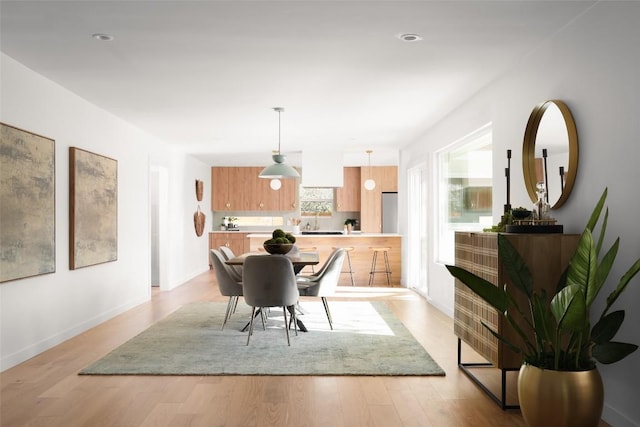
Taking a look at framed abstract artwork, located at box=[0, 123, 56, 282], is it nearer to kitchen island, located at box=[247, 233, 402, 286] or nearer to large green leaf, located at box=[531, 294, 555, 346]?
large green leaf, located at box=[531, 294, 555, 346]

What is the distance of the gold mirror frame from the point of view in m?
3.51

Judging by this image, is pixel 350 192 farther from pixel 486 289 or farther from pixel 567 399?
pixel 567 399

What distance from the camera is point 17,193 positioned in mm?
4340

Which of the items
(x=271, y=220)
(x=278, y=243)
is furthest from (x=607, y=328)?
(x=271, y=220)

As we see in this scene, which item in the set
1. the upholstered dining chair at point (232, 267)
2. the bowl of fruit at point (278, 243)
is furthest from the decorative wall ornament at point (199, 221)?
the bowl of fruit at point (278, 243)

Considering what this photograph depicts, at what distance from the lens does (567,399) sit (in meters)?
2.62

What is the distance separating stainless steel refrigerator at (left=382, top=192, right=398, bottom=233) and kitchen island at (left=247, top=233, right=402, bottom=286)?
100 inches

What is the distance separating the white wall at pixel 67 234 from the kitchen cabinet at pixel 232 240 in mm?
3276

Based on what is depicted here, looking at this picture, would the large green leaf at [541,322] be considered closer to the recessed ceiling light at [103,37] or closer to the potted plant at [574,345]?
the potted plant at [574,345]

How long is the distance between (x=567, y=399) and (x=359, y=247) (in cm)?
716

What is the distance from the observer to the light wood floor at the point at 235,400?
3131 millimetres

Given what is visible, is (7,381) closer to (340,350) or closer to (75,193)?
(75,193)

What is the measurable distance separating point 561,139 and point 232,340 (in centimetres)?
332

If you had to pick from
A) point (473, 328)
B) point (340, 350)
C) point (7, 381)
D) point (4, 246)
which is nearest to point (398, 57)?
point (473, 328)
